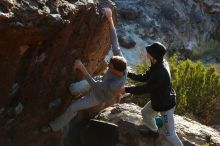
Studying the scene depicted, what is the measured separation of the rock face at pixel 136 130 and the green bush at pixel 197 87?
2097 mm

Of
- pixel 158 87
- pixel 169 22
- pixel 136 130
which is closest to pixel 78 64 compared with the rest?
pixel 158 87

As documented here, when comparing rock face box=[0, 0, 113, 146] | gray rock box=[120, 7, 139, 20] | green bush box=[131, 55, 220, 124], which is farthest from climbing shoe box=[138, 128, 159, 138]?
gray rock box=[120, 7, 139, 20]

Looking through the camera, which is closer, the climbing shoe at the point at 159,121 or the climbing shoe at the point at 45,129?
the climbing shoe at the point at 45,129

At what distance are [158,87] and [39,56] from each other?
1.69 m

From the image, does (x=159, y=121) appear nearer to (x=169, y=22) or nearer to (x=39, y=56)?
(x=39, y=56)

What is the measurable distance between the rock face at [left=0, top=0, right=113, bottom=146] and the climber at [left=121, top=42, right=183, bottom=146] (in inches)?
32.0

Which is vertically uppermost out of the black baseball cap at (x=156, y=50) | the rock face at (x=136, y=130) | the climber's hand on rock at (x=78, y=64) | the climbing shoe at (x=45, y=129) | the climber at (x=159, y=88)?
the black baseball cap at (x=156, y=50)

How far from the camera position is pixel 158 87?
677 cm

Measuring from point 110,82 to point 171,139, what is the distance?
1.46 m

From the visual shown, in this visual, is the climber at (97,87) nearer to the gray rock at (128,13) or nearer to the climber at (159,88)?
the climber at (159,88)

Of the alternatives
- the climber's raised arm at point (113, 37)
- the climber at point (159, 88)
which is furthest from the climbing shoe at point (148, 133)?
the climber's raised arm at point (113, 37)

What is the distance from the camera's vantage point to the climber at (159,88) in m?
6.65

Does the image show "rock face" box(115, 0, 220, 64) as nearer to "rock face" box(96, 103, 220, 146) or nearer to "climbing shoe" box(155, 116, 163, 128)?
"rock face" box(96, 103, 220, 146)

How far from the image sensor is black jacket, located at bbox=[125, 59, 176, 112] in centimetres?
663
